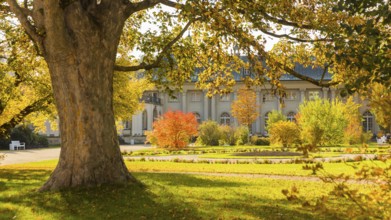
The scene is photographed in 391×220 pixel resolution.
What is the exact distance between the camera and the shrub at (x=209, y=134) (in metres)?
40.3

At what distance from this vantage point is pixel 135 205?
298 inches

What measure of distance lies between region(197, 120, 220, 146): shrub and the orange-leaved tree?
661 cm

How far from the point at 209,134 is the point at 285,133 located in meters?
11.0

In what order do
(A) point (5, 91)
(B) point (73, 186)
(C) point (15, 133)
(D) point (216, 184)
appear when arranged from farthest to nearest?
(C) point (15, 133), (A) point (5, 91), (D) point (216, 184), (B) point (73, 186)

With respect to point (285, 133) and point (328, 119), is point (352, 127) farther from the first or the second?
point (285, 133)

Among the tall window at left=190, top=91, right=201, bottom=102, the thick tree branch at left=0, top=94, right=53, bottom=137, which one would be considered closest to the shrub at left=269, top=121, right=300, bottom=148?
the thick tree branch at left=0, top=94, right=53, bottom=137

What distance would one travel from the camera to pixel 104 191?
8469mm

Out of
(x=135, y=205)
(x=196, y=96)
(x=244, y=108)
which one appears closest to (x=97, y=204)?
(x=135, y=205)

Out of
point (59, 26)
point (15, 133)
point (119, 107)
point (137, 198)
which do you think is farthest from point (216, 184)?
point (15, 133)

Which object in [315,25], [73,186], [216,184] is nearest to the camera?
[73,186]

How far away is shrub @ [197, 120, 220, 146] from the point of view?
40344 mm

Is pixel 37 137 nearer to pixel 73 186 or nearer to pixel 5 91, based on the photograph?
pixel 5 91

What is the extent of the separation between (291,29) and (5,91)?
29.9 feet

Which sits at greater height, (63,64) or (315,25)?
Answer: (315,25)
